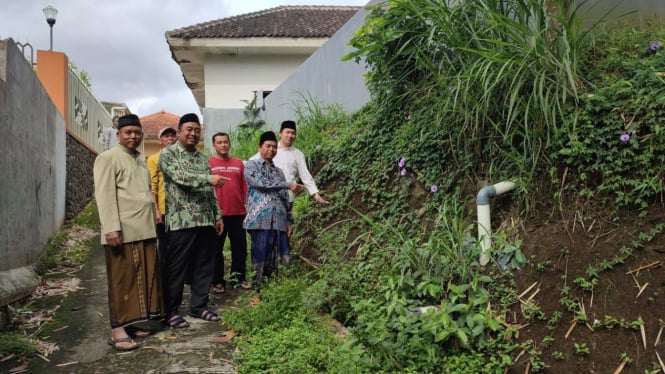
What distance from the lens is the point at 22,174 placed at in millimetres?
5930

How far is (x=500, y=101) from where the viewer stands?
3.80 metres

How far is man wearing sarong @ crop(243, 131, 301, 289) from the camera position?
15.9 ft

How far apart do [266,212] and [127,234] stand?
1319mm

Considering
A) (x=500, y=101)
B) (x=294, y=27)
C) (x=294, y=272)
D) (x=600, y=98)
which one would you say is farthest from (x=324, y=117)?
(x=294, y=27)

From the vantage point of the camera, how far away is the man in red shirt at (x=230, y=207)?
531cm

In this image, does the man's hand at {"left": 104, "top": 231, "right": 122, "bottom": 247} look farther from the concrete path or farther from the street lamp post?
the street lamp post

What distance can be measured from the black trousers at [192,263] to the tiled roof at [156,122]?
87.4 feet

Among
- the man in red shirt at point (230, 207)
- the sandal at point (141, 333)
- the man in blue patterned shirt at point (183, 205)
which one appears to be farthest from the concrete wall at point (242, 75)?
the sandal at point (141, 333)

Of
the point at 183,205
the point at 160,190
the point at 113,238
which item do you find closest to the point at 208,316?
the point at 183,205

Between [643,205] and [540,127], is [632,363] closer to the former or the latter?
[643,205]

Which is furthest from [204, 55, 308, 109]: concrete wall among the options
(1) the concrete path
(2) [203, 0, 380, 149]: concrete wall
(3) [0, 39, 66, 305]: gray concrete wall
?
(1) the concrete path

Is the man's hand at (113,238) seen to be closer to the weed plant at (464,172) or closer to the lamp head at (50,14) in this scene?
the weed plant at (464,172)

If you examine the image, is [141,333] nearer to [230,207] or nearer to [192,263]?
[192,263]

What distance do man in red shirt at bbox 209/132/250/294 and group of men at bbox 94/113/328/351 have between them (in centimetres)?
30
